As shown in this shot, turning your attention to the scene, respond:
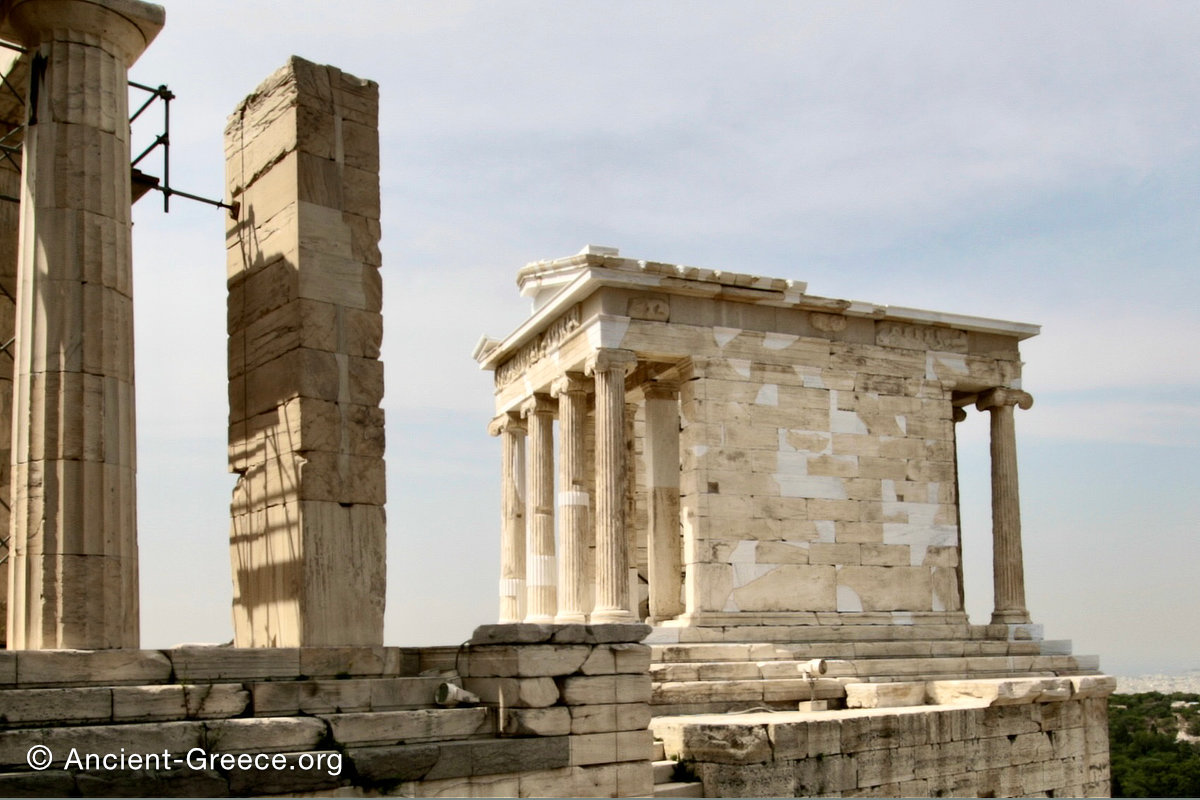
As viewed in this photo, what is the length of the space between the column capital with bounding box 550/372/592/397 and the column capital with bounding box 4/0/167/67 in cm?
1225

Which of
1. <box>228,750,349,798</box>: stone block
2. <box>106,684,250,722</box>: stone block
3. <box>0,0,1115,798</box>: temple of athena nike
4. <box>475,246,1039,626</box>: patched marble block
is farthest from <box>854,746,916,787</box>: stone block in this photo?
<box>106,684,250,722</box>: stone block

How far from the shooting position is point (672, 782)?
49.9 feet

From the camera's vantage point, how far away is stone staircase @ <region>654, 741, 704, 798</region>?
14773 mm

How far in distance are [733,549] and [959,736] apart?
4.75 metres

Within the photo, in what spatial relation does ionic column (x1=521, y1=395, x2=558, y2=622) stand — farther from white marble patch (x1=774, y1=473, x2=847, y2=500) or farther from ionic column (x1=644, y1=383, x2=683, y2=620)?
white marble patch (x1=774, y1=473, x2=847, y2=500)

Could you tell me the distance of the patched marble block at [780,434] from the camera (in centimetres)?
2205

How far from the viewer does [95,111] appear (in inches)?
452

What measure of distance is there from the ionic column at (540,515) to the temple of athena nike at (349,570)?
180 cm

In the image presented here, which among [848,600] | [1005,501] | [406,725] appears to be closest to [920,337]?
[1005,501]

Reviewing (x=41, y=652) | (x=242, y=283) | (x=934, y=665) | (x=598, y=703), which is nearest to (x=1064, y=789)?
(x=934, y=665)

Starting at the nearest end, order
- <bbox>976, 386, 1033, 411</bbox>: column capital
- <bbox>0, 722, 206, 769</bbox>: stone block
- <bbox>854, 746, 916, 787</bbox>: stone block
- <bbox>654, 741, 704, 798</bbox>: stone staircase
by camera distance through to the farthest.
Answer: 1. <bbox>0, 722, 206, 769</bbox>: stone block
2. <bbox>654, 741, 704, 798</bbox>: stone staircase
3. <bbox>854, 746, 916, 787</bbox>: stone block
4. <bbox>976, 386, 1033, 411</bbox>: column capital

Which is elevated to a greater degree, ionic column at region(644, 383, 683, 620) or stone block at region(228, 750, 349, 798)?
ionic column at region(644, 383, 683, 620)

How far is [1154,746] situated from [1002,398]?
16.4 meters

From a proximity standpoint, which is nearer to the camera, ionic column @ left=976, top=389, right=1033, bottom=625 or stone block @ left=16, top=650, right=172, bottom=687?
stone block @ left=16, top=650, right=172, bottom=687
